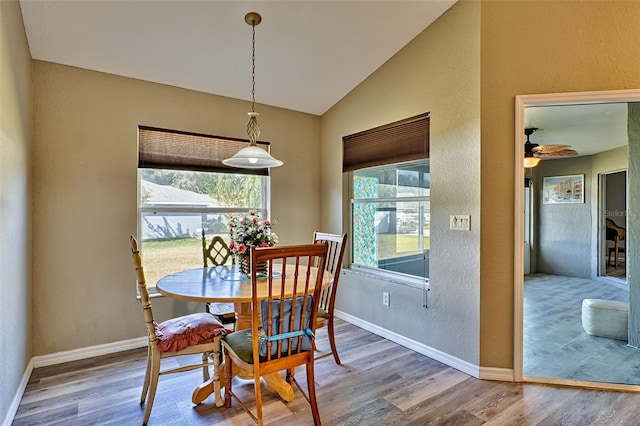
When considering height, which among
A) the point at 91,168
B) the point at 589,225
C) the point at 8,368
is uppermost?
the point at 91,168

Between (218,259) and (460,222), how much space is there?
7.34ft

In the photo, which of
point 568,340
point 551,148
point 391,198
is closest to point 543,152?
point 551,148

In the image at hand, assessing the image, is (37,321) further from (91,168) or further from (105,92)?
(105,92)

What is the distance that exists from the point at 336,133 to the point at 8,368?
3.43 metres

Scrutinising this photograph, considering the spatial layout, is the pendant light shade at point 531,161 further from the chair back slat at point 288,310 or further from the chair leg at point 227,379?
the chair leg at point 227,379

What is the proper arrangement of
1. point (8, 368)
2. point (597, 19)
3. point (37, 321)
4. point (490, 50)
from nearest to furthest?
point (8, 368) → point (597, 19) → point (490, 50) → point (37, 321)

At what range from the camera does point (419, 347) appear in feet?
9.69

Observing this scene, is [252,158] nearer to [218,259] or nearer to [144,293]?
[144,293]

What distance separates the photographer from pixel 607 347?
9.27ft

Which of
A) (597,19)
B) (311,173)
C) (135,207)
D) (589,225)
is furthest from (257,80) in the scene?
(589,225)

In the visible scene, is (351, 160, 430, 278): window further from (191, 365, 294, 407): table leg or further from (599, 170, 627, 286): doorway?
(191, 365, 294, 407): table leg

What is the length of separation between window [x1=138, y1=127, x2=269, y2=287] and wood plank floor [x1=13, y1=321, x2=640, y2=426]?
103 centimetres

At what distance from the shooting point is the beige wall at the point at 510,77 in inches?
91.0

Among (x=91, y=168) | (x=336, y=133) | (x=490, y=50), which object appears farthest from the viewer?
(x=336, y=133)
